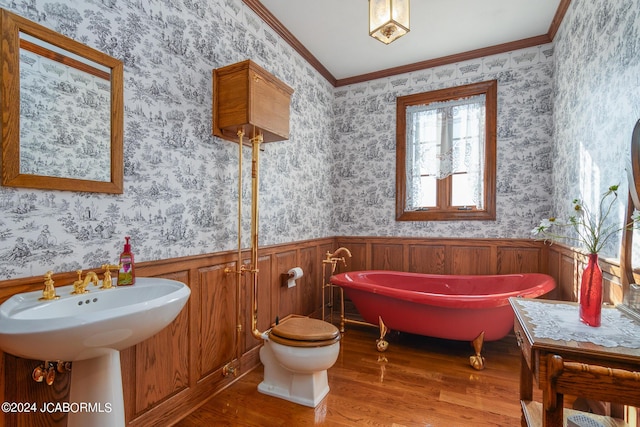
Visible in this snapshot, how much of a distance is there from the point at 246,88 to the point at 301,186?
1.32 metres

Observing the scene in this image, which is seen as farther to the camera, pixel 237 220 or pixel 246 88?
pixel 237 220

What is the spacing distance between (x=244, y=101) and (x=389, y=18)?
3.13ft

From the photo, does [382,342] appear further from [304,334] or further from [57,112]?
[57,112]

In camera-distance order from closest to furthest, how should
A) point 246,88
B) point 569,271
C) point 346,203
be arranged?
1. point 246,88
2. point 569,271
3. point 346,203

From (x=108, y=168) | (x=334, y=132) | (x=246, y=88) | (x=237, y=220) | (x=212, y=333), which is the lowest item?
(x=212, y=333)

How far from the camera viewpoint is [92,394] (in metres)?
1.12

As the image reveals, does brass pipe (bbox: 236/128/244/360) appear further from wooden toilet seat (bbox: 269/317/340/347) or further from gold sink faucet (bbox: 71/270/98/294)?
gold sink faucet (bbox: 71/270/98/294)

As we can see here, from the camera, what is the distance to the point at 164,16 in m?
1.68

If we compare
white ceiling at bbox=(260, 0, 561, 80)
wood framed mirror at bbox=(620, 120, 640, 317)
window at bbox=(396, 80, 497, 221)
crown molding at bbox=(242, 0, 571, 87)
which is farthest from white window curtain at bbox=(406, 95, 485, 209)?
wood framed mirror at bbox=(620, 120, 640, 317)

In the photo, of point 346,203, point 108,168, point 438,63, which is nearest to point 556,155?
point 438,63

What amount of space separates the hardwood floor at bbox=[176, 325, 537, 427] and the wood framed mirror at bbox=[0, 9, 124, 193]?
4.75ft

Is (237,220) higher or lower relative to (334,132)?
lower

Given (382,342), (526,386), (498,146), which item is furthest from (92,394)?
(498,146)

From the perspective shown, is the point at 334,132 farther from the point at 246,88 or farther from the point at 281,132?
the point at 246,88
